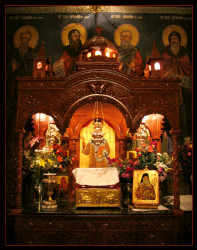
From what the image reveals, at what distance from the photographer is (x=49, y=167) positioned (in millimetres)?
5215

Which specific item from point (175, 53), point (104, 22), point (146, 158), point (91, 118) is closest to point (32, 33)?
point (104, 22)

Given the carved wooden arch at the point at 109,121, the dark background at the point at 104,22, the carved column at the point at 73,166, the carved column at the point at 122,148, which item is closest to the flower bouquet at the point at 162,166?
the carved column at the point at 122,148

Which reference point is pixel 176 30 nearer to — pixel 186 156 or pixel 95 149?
pixel 186 156

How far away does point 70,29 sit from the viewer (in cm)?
706

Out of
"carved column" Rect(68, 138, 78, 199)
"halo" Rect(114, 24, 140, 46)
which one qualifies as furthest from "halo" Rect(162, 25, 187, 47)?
"carved column" Rect(68, 138, 78, 199)

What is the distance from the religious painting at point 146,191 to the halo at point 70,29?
3942 mm

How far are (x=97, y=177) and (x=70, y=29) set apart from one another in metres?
4.08

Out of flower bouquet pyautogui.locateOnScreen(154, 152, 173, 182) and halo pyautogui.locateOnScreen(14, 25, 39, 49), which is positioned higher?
halo pyautogui.locateOnScreen(14, 25, 39, 49)

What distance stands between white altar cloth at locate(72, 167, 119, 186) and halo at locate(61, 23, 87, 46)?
3.59 metres

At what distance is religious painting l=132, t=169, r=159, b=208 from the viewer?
489 cm

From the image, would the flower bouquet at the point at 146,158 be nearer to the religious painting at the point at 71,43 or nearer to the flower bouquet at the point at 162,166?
the flower bouquet at the point at 162,166

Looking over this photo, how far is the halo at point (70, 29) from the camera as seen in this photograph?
23.1 feet

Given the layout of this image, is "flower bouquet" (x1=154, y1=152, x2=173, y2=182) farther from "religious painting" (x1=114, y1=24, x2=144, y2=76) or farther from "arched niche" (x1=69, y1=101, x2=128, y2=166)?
"religious painting" (x1=114, y1=24, x2=144, y2=76)

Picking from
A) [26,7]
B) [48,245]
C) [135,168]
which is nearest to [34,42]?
[26,7]
